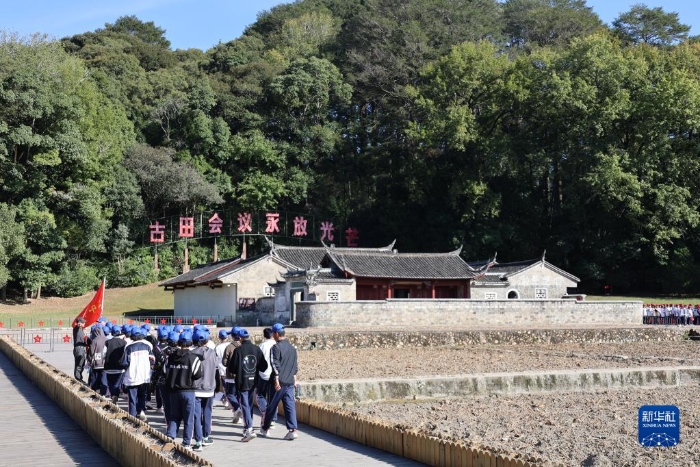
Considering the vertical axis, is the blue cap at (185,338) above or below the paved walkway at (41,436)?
above

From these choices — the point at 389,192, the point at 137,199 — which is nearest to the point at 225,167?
the point at 137,199

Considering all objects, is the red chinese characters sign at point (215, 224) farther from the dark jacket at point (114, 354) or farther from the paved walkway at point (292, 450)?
the paved walkway at point (292, 450)

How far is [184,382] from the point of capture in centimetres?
1172

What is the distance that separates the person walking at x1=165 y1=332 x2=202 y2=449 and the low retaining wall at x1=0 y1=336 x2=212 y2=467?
51 cm

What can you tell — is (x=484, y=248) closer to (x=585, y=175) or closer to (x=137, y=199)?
(x=585, y=175)

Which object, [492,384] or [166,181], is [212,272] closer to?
[166,181]

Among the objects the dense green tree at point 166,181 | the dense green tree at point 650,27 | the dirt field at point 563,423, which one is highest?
the dense green tree at point 650,27

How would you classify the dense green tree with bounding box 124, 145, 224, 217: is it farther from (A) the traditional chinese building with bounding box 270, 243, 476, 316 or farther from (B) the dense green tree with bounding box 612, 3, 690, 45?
(B) the dense green tree with bounding box 612, 3, 690, 45

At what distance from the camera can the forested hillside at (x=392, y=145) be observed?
5622 cm

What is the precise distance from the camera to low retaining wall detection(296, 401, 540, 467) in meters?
9.22

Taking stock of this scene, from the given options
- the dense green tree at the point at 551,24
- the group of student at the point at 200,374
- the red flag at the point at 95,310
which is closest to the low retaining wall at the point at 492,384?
the group of student at the point at 200,374

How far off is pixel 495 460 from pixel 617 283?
53211 millimetres

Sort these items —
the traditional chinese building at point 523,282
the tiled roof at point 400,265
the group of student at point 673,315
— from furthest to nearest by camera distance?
the traditional chinese building at point 523,282 < the tiled roof at point 400,265 < the group of student at point 673,315

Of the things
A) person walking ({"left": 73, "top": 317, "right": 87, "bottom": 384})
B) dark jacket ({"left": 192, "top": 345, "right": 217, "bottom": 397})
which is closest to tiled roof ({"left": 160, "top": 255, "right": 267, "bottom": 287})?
person walking ({"left": 73, "top": 317, "right": 87, "bottom": 384})
